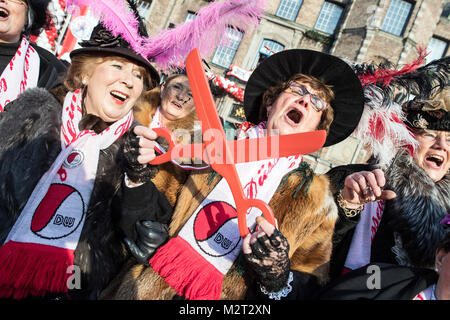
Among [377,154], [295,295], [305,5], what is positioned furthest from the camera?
[305,5]

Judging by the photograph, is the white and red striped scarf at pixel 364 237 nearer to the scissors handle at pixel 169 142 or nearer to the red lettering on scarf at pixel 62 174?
the scissors handle at pixel 169 142

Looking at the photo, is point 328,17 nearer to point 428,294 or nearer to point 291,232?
point 291,232

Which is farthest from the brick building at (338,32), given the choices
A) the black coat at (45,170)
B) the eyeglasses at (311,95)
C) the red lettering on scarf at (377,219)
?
the black coat at (45,170)

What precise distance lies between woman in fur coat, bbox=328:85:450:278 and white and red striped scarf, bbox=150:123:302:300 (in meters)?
0.46

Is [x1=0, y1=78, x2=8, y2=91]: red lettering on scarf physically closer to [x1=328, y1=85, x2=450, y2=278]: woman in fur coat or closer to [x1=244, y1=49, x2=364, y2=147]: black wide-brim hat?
[x1=244, y1=49, x2=364, y2=147]: black wide-brim hat

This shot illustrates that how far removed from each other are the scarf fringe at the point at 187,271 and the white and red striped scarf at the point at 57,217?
0.51 meters

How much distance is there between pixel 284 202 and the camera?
161 centimetres

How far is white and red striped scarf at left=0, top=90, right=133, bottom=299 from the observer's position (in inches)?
57.9

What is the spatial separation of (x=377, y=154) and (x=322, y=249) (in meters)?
0.93

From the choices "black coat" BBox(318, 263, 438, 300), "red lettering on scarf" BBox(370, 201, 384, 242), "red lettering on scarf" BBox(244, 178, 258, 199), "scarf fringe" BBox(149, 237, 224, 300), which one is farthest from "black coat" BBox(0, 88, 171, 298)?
"red lettering on scarf" BBox(370, 201, 384, 242)

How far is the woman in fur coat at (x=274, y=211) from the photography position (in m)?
1.50
